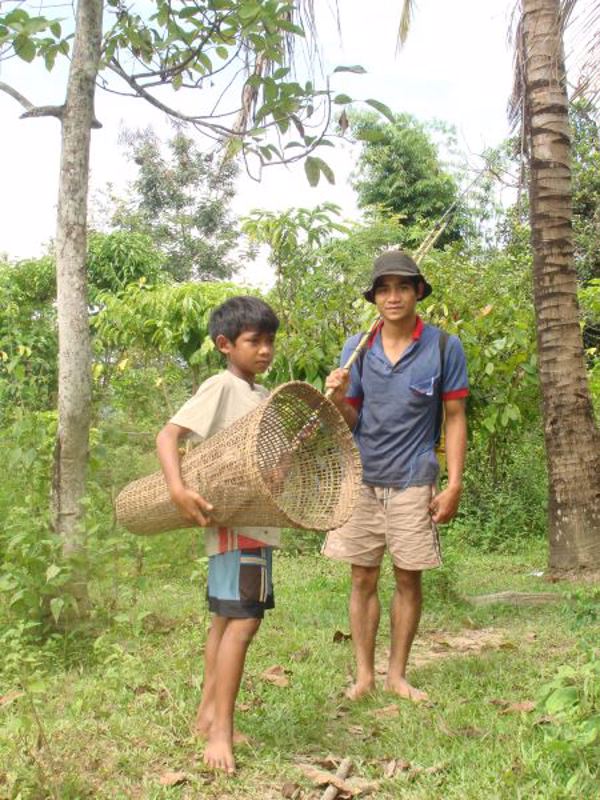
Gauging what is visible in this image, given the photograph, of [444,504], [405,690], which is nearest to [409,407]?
[444,504]

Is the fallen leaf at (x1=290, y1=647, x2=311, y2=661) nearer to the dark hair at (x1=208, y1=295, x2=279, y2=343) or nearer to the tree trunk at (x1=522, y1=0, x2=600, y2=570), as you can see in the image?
the dark hair at (x1=208, y1=295, x2=279, y2=343)

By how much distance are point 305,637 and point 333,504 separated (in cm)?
178

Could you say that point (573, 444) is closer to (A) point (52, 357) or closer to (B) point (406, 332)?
(B) point (406, 332)

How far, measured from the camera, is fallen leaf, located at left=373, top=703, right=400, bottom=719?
11.4 feet

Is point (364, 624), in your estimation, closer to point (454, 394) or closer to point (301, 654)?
point (301, 654)

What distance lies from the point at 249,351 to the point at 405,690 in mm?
1530

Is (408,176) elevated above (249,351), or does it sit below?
above

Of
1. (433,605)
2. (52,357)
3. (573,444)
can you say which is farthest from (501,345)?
(52,357)

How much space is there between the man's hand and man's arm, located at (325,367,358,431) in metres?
0.46

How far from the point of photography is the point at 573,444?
619 cm

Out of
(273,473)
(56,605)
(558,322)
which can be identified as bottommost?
(56,605)

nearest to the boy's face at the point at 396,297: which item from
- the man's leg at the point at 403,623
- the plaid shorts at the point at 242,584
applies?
the man's leg at the point at 403,623

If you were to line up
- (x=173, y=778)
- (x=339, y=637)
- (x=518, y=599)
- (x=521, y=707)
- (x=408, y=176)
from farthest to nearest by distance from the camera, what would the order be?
1. (x=408, y=176)
2. (x=518, y=599)
3. (x=339, y=637)
4. (x=521, y=707)
5. (x=173, y=778)

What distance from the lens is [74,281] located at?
4.32 m
